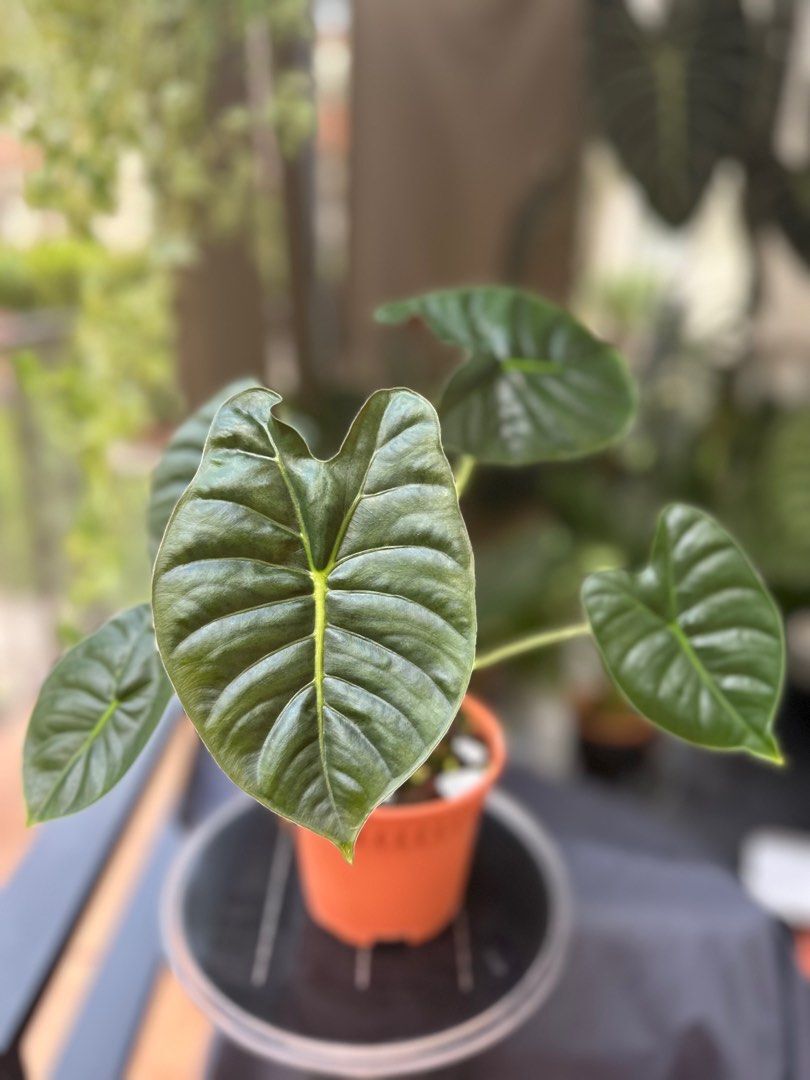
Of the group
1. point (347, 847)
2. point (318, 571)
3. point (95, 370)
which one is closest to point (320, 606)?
point (318, 571)

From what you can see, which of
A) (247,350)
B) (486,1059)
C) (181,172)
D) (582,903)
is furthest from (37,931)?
(247,350)

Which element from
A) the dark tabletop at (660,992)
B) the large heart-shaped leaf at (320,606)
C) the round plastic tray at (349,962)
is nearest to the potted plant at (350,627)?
the large heart-shaped leaf at (320,606)

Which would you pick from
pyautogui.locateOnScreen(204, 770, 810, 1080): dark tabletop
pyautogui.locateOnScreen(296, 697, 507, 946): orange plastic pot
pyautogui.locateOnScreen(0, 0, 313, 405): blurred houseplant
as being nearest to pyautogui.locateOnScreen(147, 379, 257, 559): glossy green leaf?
pyautogui.locateOnScreen(296, 697, 507, 946): orange plastic pot

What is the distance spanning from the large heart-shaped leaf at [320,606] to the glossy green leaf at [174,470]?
16cm

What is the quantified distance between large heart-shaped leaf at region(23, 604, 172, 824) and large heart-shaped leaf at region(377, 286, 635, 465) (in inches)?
11.0

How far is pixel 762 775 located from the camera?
2.00 m

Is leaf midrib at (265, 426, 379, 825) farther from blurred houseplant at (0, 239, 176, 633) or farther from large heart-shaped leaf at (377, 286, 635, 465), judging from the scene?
blurred houseplant at (0, 239, 176, 633)

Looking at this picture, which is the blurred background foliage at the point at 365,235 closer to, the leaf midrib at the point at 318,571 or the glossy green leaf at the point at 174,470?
the glossy green leaf at the point at 174,470

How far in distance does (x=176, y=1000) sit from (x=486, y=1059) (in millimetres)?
355

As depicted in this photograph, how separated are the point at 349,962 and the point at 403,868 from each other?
12 cm

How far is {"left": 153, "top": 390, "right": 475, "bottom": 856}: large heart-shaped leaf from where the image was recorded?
17.3 inches

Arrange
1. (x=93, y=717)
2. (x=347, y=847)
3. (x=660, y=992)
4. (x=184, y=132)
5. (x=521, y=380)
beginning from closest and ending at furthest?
(x=347, y=847)
(x=93, y=717)
(x=521, y=380)
(x=660, y=992)
(x=184, y=132)

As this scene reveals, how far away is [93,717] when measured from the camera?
0.60 metres

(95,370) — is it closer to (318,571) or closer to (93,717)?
(93,717)
